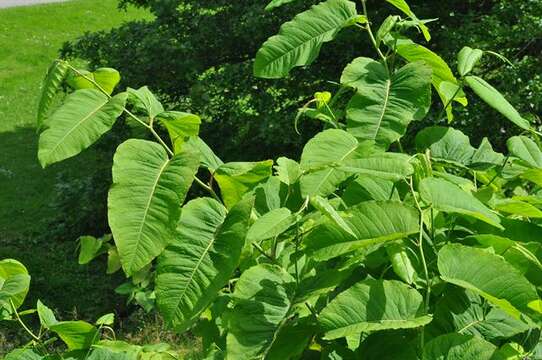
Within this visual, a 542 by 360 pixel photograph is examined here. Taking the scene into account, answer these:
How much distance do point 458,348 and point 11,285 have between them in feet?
2.49

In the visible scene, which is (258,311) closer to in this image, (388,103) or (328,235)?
(328,235)

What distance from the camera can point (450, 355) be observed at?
3.71ft

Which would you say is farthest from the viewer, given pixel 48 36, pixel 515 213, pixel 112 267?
pixel 48 36

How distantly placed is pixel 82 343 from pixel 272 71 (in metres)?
0.57

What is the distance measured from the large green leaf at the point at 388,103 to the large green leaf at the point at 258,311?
319mm

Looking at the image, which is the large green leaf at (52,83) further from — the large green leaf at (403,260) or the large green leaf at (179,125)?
the large green leaf at (403,260)

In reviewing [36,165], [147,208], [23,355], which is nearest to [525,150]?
[147,208]

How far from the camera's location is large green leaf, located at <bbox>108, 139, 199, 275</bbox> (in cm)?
115

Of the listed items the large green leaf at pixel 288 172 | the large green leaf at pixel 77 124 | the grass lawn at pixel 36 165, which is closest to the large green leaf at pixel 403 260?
the large green leaf at pixel 288 172

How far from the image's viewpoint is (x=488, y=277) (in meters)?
1.14

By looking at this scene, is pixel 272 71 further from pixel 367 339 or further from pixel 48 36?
pixel 48 36

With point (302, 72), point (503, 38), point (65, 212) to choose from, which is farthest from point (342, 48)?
point (65, 212)

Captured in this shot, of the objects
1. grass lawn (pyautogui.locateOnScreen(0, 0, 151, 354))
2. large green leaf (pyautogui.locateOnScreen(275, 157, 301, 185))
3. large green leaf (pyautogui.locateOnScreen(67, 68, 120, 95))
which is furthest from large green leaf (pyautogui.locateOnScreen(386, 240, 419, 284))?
grass lawn (pyautogui.locateOnScreen(0, 0, 151, 354))

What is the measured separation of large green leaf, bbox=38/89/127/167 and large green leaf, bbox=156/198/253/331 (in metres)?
0.19
